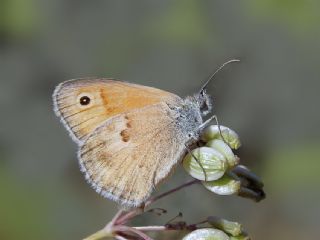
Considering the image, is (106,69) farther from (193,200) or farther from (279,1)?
(193,200)

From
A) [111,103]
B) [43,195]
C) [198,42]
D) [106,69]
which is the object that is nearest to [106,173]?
[111,103]

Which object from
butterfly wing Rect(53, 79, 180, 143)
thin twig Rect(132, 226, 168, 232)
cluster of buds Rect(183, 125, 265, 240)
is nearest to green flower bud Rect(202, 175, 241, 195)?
cluster of buds Rect(183, 125, 265, 240)

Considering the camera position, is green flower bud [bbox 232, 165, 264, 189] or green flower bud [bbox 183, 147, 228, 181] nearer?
green flower bud [bbox 183, 147, 228, 181]

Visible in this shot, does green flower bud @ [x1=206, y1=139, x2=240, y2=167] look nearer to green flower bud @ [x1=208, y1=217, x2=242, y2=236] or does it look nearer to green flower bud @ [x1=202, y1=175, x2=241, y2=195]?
green flower bud @ [x1=202, y1=175, x2=241, y2=195]

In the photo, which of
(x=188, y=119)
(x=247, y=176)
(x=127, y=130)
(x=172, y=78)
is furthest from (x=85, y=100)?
(x=172, y=78)

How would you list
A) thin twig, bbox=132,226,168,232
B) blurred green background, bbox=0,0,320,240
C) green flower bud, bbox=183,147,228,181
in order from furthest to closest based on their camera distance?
blurred green background, bbox=0,0,320,240 → thin twig, bbox=132,226,168,232 → green flower bud, bbox=183,147,228,181

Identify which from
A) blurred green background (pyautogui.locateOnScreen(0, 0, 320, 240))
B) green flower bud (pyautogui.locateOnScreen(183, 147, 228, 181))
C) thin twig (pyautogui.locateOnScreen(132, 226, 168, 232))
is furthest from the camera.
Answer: blurred green background (pyautogui.locateOnScreen(0, 0, 320, 240))

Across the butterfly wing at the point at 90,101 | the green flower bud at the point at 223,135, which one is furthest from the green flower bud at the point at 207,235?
the butterfly wing at the point at 90,101

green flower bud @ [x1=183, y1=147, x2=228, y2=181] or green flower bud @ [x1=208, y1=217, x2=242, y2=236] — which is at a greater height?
green flower bud @ [x1=183, y1=147, x2=228, y2=181]
